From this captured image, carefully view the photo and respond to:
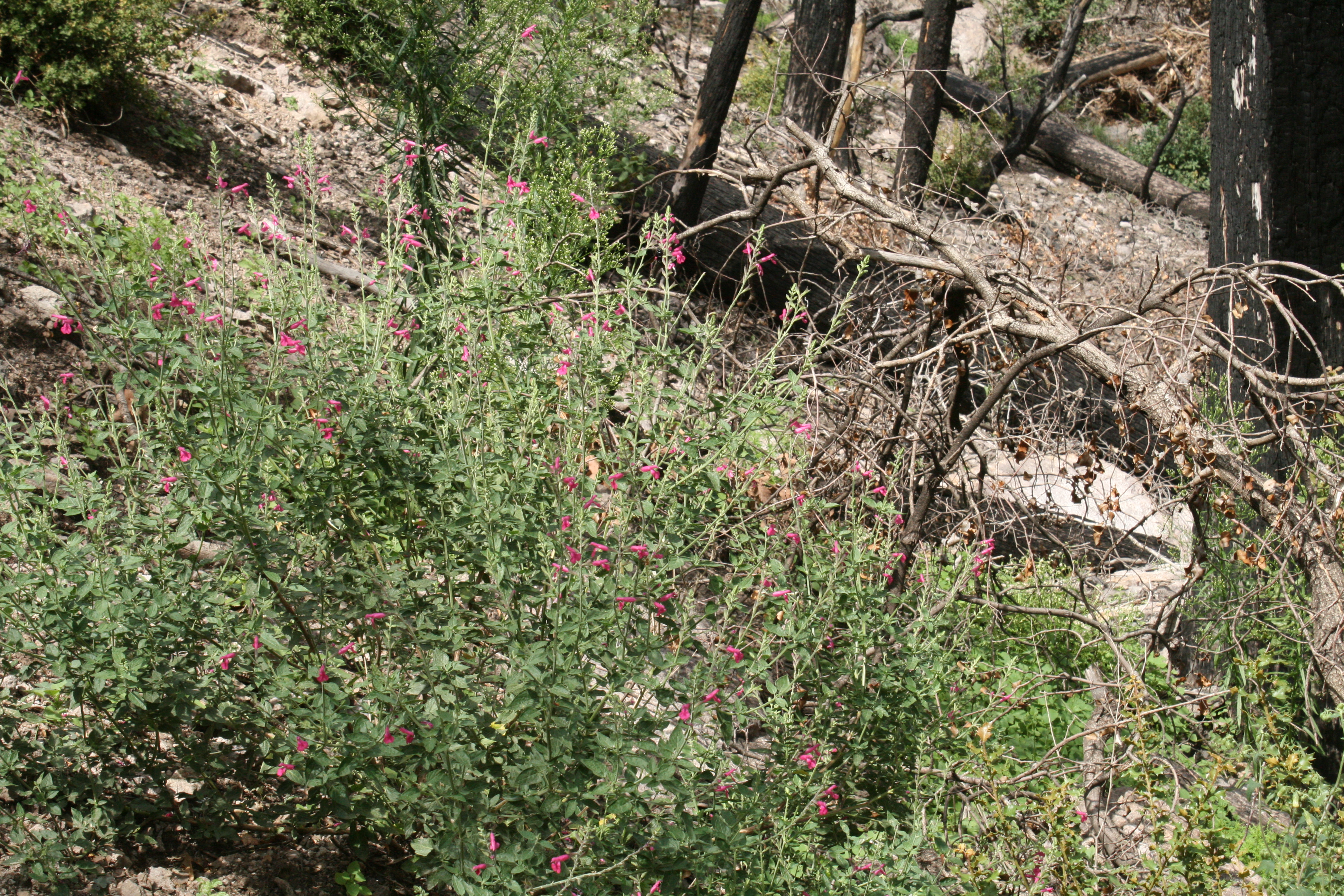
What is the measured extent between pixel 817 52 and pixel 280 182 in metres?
4.39

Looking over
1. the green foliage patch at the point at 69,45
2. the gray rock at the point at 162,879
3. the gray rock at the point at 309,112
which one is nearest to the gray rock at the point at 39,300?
the green foliage patch at the point at 69,45

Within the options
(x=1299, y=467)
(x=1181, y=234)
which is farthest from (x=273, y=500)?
(x=1181, y=234)

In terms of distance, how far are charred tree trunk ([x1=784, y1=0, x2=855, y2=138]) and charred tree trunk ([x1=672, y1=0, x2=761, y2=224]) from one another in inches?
32.3

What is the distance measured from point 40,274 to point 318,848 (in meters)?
2.67

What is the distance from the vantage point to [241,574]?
235 cm

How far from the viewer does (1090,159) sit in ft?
40.5

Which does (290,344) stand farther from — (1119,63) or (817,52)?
(1119,63)

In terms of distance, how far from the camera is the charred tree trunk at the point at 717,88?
7.12 meters

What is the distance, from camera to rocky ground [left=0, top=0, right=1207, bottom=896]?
2.47 metres

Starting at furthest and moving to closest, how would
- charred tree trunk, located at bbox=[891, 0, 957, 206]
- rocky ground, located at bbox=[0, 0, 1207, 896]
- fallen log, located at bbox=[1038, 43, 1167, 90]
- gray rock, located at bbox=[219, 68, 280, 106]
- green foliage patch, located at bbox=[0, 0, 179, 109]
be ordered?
fallen log, located at bbox=[1038, 43, 1167, 90] → charred tree trunk, located at bbox=[891, 0, 957, 206] → gray rock, located at bbox=[219, 68, 280, 106] → green foliage patch, located at bbox=[0, 0, 179, 109] → rocky ground, located at bbox=[0, 0, 1207, 896]

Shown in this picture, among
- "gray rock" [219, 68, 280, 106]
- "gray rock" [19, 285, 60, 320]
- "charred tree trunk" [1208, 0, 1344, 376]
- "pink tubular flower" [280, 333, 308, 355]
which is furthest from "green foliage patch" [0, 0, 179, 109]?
"charred tree trunk" [1208, 0, 1344, 376]

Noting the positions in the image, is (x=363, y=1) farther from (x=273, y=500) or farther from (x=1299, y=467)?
(x=1299, y=467)

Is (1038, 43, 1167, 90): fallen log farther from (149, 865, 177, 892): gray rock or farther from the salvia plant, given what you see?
(149, 865, 177, 892): gray rock

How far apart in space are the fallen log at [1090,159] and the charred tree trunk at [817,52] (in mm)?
4127
